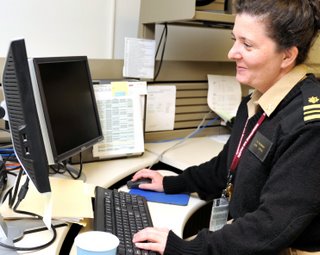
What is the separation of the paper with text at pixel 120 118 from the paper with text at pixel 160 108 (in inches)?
9.0

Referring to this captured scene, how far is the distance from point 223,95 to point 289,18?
1.18m

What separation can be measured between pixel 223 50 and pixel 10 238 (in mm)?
1998

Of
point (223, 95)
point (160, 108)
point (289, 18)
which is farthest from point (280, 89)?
point (223, 95)

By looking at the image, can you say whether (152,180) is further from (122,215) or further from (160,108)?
(160,108)

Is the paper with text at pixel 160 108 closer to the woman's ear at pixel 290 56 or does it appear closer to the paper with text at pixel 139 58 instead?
the paper with text at pixel 139 58

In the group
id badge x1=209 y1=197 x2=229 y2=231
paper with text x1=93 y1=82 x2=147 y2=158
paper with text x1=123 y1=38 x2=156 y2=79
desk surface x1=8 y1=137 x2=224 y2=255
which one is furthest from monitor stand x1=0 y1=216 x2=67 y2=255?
paper with text x1=123 y1=38 x2=156 y2=79

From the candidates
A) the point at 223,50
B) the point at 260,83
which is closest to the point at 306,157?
the point at 260,83

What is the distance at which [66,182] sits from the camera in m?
1.22

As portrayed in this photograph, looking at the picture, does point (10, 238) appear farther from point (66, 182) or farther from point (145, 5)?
point (145, 5)

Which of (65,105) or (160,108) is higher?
(65,105)

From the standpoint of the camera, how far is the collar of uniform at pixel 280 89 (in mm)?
1090

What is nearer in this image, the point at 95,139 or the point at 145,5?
the point at 95,139

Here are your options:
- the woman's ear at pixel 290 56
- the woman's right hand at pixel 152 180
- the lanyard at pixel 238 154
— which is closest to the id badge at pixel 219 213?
the lanyard at pixel 238 154

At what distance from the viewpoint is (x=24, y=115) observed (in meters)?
0.75
